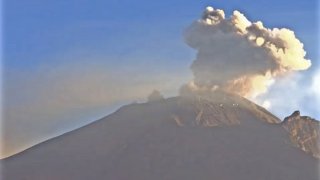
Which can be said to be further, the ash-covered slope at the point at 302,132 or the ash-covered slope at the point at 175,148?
the ash-covered slope at the point at 302,132

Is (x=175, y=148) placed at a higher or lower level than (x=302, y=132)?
higher

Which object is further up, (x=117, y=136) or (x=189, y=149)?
A: (x=117, y=136)

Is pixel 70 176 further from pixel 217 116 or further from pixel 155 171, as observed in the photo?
pixel 217 116

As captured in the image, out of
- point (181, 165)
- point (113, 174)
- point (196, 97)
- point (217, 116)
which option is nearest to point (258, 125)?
point (217, 116)

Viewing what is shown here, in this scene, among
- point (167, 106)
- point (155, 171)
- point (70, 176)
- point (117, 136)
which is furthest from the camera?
point (167, 106)

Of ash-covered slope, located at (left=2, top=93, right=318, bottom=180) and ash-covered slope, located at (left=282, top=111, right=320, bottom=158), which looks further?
ash-covered slope, located at (left=282, top=111, right=320, bottom=158)

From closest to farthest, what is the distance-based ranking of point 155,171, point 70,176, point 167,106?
point 70,176 < point 155,171 < point 167,106

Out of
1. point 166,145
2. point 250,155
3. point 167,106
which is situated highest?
point 167,106

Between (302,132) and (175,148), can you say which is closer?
(175,148)
